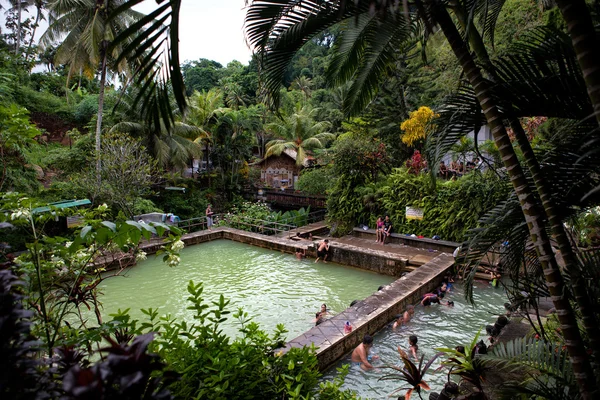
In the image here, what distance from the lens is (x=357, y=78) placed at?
3.71 metres

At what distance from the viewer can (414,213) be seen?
12258 millimetres

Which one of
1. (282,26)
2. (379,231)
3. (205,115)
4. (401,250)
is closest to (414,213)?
(379,231)

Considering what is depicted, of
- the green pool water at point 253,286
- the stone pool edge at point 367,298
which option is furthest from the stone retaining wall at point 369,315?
the green pool water at point 253,286

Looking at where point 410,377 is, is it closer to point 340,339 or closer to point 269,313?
point 340,339

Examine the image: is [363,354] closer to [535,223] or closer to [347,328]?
[347,328]

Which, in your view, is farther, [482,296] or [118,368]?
[482,296]

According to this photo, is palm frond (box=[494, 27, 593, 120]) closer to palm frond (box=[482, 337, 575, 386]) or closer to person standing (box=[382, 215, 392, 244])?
palm frond (box=[482, 337, 575, 386])

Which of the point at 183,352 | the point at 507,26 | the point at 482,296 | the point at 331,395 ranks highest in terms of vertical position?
the point at 507,26

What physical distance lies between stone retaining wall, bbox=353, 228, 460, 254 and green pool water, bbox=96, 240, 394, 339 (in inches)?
91.0

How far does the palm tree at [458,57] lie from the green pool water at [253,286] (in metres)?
5.43

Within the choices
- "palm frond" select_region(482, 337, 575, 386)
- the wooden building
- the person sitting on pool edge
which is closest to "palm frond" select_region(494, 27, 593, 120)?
"palm frond" select_region(482, 337, 575, 386)

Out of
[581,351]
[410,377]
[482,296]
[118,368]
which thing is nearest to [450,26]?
[581,351]

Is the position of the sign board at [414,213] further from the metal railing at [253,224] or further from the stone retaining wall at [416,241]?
the metal railing at [253,224]

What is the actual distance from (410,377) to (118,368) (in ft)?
13.4
